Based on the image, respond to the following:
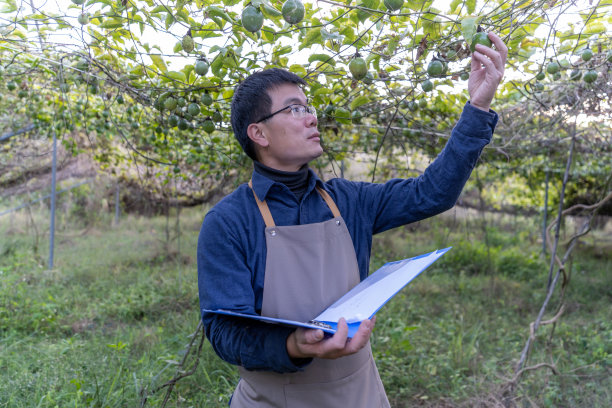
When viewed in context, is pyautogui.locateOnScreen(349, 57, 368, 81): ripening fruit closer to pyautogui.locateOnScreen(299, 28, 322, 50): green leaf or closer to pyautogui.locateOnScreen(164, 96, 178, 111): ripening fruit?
pyautogui.locateOnScreen(299, 28, 322, 50): green leaf

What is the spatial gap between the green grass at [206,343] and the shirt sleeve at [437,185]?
154cm

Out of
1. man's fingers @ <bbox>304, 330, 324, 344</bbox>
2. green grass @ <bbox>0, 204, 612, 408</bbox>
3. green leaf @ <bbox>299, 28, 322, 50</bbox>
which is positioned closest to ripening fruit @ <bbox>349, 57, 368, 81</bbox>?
green leaf @ <bbox>299, 28, 322, 50</bbox>

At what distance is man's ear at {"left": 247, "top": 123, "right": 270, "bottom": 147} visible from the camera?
4.60 feet

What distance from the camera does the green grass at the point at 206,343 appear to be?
2.80 meters

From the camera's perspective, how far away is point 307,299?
1.23 m

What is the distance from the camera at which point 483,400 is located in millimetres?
2742

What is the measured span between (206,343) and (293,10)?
8.93ft

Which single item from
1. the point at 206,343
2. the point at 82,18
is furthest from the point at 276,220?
the point at 206,343

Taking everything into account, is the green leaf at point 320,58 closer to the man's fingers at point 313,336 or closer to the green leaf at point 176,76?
the green leaf at point 176,76

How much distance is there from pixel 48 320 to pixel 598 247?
8.41 metres

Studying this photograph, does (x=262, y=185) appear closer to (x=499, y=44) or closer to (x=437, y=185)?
(x=437, y=185)

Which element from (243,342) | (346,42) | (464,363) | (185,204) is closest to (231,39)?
(346,42)

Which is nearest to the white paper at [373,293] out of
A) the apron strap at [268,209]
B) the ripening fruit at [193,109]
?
the apron strap at [268,209]

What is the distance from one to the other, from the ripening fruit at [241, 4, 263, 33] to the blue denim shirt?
A: 412mm
